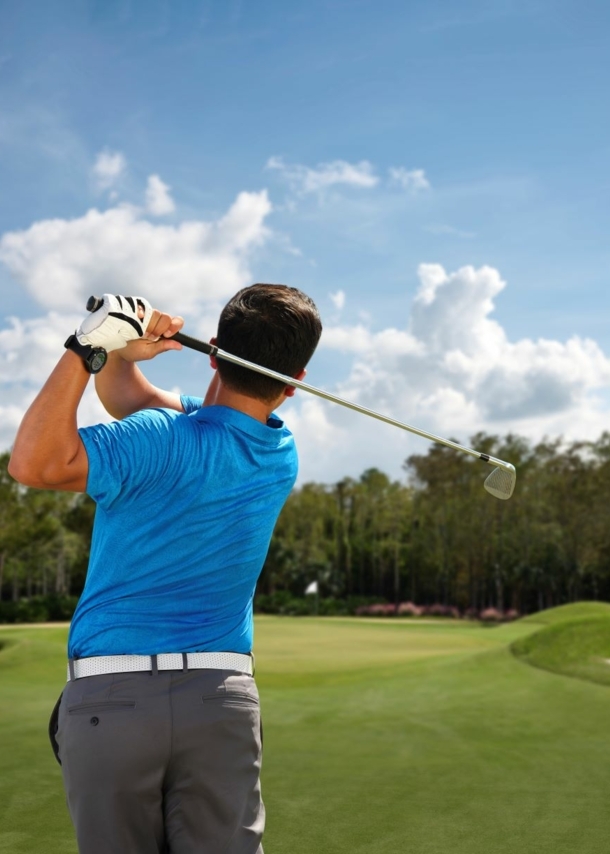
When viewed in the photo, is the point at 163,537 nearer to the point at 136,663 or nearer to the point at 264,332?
the point at 136,663

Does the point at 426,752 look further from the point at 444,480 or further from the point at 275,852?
the point at 444,480

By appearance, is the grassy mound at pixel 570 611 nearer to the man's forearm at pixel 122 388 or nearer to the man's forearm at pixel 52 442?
the man's forearm at pixel 122 388

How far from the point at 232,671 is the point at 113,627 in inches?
12.7

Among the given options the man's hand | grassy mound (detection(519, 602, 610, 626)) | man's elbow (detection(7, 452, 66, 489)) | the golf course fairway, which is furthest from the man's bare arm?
grassy mound (detection(519, 602, 610, 626))

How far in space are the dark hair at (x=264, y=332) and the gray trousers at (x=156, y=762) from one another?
0.72 meters

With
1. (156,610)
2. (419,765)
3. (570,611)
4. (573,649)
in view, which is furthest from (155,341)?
(570,611)

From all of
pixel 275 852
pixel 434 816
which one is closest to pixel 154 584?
pixel 275 852

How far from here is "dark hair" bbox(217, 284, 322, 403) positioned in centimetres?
231

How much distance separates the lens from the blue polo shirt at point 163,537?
2.09m

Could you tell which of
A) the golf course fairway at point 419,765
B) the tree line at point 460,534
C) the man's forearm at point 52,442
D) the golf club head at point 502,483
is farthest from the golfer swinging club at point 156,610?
the tree line at point 460,534

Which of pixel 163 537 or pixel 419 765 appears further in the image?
pixel 419 765

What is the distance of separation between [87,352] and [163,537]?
0.46 m

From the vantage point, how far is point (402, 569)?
63469 millimetres

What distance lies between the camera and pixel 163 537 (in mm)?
2133
